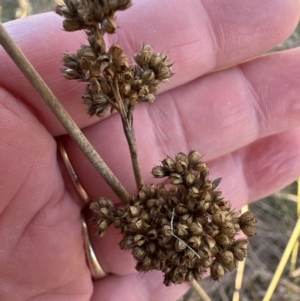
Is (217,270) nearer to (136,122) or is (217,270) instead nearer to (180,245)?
(180,245)

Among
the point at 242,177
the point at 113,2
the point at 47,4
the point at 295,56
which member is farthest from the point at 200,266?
the point at 47,4

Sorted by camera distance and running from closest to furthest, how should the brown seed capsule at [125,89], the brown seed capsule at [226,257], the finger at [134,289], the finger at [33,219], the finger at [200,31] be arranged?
1. the brown seed capsule at [125,89]
2. the brown seed capsule at [226,257]
3. the finger at [33,219]
4. the finger at [200,31]
5. the finger at [134,289]

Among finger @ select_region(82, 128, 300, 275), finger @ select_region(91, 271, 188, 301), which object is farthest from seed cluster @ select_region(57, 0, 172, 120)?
finger @ select_region(91, 271, 188, 301)

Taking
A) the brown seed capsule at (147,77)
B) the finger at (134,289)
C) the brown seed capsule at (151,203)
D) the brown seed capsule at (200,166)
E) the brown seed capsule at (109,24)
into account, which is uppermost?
the brown seed capsule at (109,24)

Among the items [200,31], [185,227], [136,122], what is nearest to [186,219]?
[185,227]

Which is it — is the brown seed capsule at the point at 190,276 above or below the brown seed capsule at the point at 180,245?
below

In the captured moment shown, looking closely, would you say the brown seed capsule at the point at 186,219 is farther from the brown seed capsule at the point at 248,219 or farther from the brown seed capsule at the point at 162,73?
the brown seed capsule at the point at 162,73

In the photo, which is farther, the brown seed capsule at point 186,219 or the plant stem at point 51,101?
the brown seed capsule at point 186,219

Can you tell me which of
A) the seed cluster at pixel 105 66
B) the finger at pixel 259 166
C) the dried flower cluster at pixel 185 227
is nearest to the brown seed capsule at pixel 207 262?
the dried flower cluster at pixel 185 227
